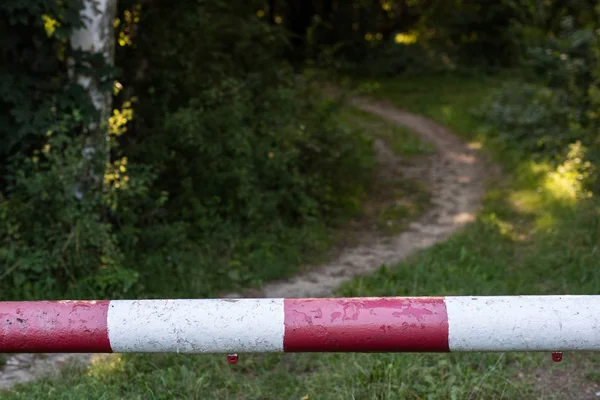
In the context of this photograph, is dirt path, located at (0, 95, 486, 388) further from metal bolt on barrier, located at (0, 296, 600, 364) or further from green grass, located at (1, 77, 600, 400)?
metal bolt on barrier, located at (0, 296, 600, 364)

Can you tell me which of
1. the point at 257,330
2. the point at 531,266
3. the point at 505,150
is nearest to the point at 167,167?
the point at 531,266

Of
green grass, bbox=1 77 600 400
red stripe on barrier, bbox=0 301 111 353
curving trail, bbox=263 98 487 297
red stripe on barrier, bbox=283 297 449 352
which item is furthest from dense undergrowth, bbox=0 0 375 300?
red stripe on barrier, bbox=283 297 449 352

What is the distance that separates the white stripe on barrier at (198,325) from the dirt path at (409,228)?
220 centimetres

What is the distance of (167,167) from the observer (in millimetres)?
7844

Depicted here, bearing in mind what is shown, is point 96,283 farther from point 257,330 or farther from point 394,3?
point 394,3

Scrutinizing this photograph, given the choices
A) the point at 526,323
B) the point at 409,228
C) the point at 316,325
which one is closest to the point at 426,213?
the point at 409,228

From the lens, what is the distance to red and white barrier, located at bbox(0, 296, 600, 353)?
291 cm

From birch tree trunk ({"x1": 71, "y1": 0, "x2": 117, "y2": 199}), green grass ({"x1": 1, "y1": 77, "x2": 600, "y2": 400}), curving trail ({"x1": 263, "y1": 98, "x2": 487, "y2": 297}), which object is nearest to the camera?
green grass ({"x1": 1, "y1": 77, "x2": 600, "y2": 400})

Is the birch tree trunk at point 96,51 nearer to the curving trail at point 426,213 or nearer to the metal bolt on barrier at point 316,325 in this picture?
the curving trail at point 426,213

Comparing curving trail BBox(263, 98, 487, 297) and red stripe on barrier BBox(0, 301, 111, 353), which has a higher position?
curving trail BBox(263, 98, 487, 297)

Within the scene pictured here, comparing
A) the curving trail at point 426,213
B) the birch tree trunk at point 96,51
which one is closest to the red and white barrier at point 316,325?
the birch tree trunk at point 96,51

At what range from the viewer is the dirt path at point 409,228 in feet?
16.9

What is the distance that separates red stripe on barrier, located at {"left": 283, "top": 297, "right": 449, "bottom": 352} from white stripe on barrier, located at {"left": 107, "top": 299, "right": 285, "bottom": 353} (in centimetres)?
8

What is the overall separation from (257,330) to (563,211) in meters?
6.41
